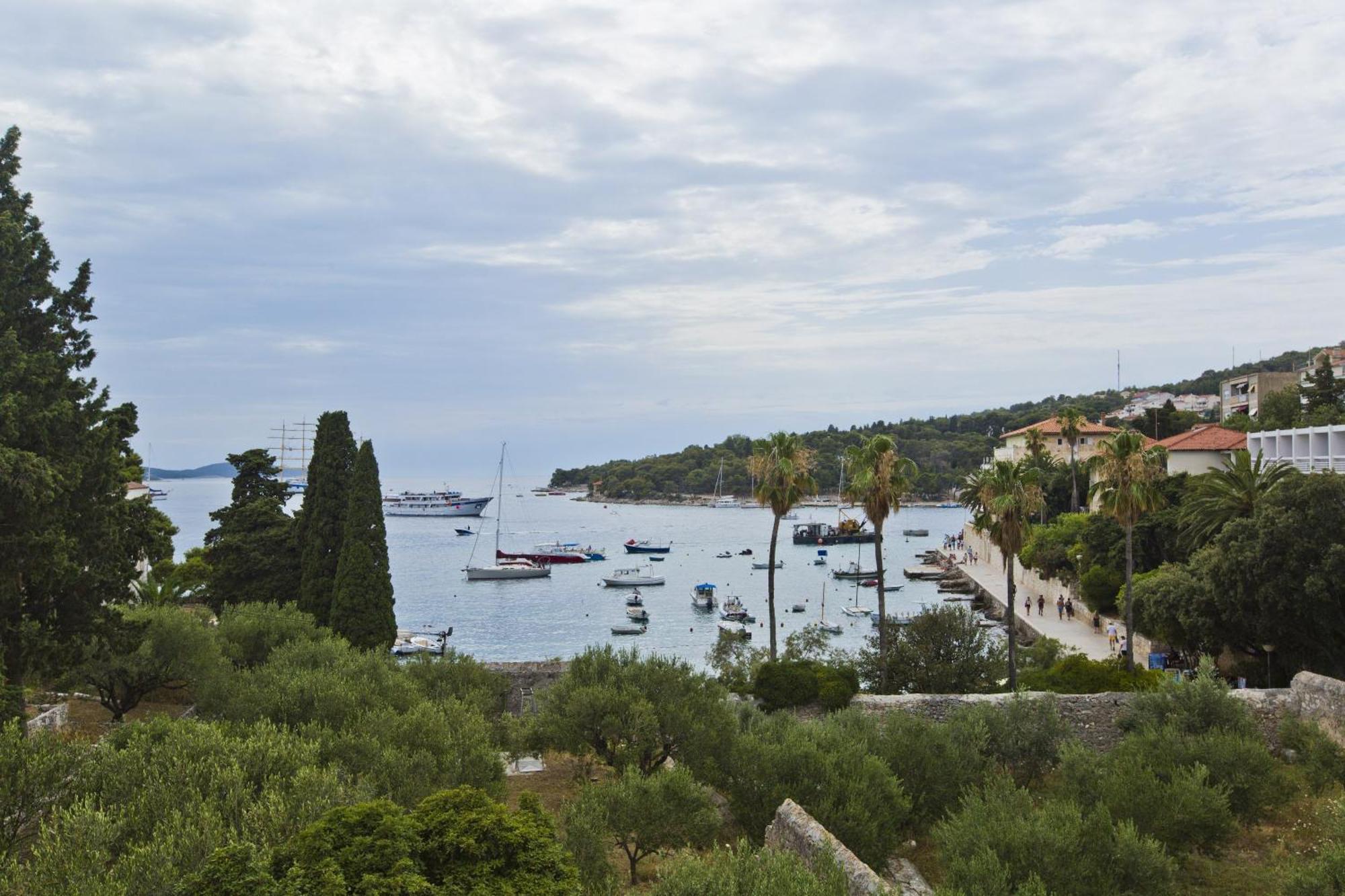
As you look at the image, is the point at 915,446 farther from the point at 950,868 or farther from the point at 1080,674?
the point at 950,868

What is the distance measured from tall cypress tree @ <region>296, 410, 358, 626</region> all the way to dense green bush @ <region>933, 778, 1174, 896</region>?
2306cm

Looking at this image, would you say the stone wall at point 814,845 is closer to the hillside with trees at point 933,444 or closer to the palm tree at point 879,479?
the palm tree at point 879,479

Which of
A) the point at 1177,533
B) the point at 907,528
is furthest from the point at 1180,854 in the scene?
the point at 907,528

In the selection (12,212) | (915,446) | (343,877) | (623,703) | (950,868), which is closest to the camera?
(343,877)

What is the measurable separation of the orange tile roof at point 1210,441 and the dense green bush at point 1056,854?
46.0m

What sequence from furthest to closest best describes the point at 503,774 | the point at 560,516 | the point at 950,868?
the point at 560,516 < the point at 503,774 < the point at 950,868

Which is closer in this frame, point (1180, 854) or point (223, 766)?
point (223, 766)

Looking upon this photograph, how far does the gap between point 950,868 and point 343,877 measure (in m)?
6.41

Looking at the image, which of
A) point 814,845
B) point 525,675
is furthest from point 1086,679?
point 814,845

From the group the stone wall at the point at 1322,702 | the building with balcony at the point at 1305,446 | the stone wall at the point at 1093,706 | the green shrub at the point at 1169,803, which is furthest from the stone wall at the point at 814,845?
the building with balcony at the point at 1305,446

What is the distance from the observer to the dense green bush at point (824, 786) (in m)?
12.4

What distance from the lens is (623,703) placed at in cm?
1541

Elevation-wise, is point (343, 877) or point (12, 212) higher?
point (12, 212)

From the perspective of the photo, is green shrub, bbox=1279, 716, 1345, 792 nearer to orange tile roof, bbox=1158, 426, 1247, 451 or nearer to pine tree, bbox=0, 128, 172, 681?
pine tree, bbox=0, 128, 172, 681
